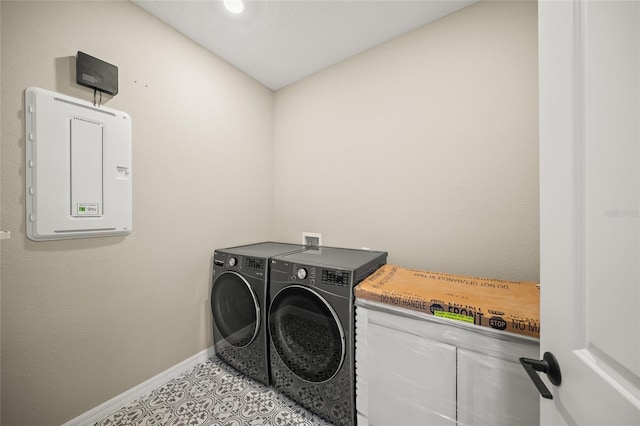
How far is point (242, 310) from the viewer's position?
1637 millimetres

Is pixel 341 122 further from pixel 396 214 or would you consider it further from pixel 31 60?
pixel 31 60

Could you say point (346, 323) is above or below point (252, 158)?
below

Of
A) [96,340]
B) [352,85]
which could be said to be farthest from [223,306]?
[352,85]

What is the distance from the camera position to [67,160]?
1.18 meters

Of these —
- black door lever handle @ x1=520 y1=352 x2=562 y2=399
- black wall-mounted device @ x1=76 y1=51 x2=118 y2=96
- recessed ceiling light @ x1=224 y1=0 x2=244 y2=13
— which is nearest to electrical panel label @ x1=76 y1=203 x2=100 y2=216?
black wall-mounted device @ x1=76 y1=51 x2=118 y2=96

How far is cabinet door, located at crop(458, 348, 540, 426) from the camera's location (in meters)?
0.82

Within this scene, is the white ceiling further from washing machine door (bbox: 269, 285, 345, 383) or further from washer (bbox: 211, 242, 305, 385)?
washing machine door (bbox: 269, 285, 345, 383)

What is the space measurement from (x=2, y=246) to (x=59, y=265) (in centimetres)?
21

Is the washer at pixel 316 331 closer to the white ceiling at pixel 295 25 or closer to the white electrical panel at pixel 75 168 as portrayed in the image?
the white electrical panel at pixel 75 168

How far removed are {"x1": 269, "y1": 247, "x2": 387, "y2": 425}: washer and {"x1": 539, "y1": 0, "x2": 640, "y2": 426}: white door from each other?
0.79 meters

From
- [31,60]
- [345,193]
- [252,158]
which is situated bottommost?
[345,193]

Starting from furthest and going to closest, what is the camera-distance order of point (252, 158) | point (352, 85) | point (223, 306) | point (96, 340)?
1. point (252, 158)
2. point (352, 85)
3. point (223, 306)
4. point (96, 340)

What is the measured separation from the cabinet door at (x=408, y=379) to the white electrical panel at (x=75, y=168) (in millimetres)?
1641

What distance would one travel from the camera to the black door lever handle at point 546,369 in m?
0.54
